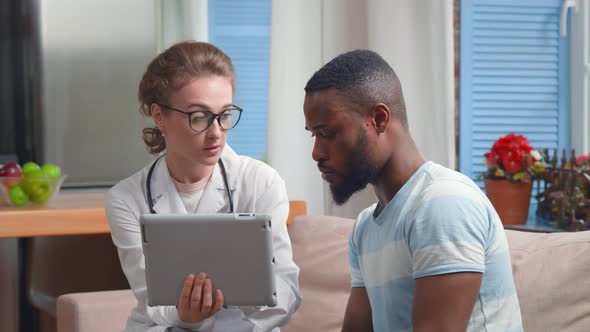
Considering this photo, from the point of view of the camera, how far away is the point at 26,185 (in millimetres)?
2752

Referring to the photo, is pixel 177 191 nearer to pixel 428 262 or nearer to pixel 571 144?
pixel 428 262

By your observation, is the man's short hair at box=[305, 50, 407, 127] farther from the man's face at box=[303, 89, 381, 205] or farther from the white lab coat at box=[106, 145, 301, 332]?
the white lab coat at box=[106, 145, 301, 332]

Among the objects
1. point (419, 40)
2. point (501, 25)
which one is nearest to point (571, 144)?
point (501, 25)

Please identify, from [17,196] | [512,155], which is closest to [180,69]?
[17,196]

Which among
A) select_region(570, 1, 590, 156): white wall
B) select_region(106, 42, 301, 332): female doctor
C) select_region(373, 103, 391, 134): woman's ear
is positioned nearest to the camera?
select_region(373, 103, 391, 134): woman's ear

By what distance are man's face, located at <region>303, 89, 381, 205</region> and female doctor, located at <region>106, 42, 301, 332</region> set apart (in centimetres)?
51

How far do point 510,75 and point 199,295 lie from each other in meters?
2.07

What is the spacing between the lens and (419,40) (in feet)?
9.29

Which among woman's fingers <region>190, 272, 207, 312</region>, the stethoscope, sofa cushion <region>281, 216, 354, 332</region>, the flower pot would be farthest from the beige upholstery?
woman's fingers <region>190, 272, 207, 312</region>

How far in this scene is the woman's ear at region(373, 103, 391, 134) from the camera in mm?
1315

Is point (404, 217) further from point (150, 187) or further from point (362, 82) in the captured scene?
point (150, 187)

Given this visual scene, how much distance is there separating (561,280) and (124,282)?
6.38 feet

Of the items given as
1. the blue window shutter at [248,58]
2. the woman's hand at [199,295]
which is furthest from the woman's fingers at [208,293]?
the blue window shutter at [248,58]

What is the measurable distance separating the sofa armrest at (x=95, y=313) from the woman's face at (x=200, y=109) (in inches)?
24.8
